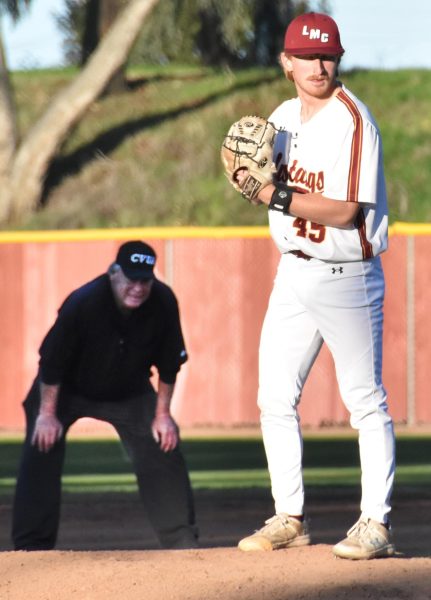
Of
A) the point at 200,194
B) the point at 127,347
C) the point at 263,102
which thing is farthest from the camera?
the point at 263,102

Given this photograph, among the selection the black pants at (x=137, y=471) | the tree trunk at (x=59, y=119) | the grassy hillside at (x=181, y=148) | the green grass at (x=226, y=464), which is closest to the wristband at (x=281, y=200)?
the black pants at (x=137, y=471)

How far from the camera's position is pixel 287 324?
4.96 m

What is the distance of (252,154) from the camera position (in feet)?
15.8

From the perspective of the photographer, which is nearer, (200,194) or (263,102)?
(200,194)

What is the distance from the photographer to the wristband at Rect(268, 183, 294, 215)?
4.72 m

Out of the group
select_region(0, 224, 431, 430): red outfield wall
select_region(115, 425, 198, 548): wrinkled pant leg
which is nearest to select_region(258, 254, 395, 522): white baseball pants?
select_region(115, 425, 198, 548): wrinkled pant leg

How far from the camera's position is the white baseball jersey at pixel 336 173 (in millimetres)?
4699

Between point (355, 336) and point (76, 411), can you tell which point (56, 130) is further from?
point (355, 336)

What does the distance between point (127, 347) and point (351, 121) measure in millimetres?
2326

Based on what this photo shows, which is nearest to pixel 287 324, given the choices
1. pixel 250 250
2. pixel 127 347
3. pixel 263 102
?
pixel 127 347

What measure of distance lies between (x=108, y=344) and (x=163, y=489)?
0.87 meters

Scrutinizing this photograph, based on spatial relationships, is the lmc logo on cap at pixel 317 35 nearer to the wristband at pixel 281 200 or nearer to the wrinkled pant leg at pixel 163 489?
the wristband at pixel 281 200

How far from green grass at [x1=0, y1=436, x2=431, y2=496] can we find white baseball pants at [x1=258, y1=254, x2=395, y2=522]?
4.55 meters

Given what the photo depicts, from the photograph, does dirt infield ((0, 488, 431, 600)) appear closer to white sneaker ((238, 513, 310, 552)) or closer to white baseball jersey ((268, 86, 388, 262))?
white sneaker ((238, 513, 310, 552))
